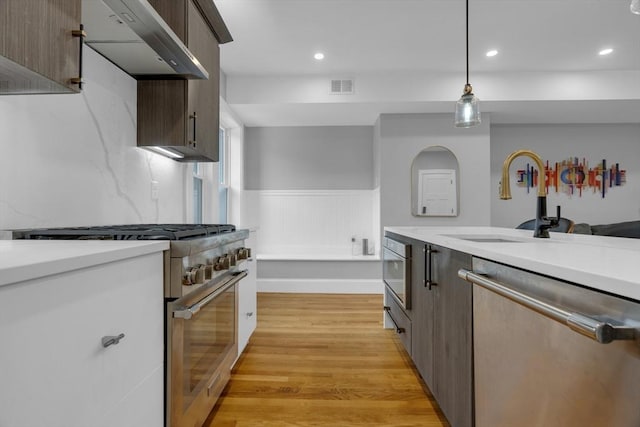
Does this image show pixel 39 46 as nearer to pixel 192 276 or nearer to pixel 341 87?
pixel 192 276

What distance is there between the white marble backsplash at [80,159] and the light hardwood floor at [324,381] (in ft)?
3.89

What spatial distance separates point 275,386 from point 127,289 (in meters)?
1.34

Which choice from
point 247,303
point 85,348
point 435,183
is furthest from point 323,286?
point 85,348

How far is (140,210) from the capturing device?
205cm

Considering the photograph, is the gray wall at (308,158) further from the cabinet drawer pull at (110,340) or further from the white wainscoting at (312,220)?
the cabinet drawer pull at (110,340)

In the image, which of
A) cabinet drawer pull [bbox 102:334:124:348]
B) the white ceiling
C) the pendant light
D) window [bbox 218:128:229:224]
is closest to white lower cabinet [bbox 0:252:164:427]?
cabinet drawer pull [bbox 102:334:124:348]

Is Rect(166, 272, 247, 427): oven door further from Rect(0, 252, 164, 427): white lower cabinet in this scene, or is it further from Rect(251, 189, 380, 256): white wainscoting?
Rect(251, 189, 380, 256): white wainscoting

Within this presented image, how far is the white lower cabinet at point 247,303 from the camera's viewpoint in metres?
2.12

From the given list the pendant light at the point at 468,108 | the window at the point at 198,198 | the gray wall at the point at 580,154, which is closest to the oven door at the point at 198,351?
the window at the point at 198,198

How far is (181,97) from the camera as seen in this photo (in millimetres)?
1937

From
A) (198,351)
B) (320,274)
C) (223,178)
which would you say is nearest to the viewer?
(198,351)

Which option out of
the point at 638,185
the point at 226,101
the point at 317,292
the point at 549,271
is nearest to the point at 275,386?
the point at 549,271

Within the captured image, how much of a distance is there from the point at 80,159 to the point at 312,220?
3.56 metres

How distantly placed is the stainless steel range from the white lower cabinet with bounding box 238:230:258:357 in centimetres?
44
